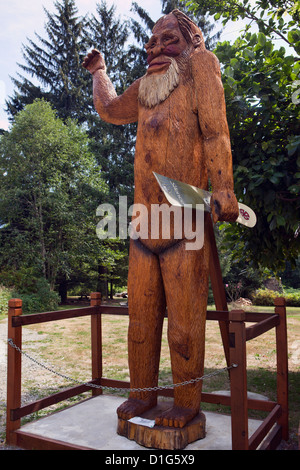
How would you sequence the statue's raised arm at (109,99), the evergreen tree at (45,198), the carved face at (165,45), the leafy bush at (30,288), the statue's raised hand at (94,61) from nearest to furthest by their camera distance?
1. the carved face at (165,45)
2. the statue's raised arm at (109,99)
3. the statue's raised hand at (94,61)
4. the leafy bush at (30,288)
5. the evergreen tree at (45,198)

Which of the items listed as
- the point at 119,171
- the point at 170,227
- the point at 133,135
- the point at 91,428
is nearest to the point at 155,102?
the point at 170,227

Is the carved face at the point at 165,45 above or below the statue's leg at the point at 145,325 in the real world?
above

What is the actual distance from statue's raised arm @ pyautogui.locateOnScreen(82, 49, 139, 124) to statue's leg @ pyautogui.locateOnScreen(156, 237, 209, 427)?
51.7 inches

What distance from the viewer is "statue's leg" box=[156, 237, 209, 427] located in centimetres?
255

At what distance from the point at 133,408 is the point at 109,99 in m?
2.48

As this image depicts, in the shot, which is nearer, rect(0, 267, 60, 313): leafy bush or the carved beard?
the carved beard

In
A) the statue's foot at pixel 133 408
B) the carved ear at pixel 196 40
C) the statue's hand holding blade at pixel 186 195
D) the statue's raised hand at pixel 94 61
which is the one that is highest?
the statue's raised hand at pixel 94 61

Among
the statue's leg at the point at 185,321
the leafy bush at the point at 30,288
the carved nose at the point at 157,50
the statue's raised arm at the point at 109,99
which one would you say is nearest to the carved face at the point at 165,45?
the carved nose at the point at 157,50

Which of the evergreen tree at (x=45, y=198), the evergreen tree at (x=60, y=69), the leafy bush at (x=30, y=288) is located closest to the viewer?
the leafy bush at (x=30, y=288)

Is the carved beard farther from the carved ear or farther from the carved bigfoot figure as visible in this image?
the carved ear

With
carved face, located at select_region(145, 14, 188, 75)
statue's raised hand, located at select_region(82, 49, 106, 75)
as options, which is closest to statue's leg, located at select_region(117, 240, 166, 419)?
carved face, located at select_region(145, 14, 188, 75)

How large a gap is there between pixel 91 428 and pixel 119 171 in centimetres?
1391

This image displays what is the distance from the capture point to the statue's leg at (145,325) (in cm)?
273

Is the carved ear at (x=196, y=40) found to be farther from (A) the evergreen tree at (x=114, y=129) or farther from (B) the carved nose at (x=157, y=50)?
(A) the evergreen tree at (x=114, y=129)
